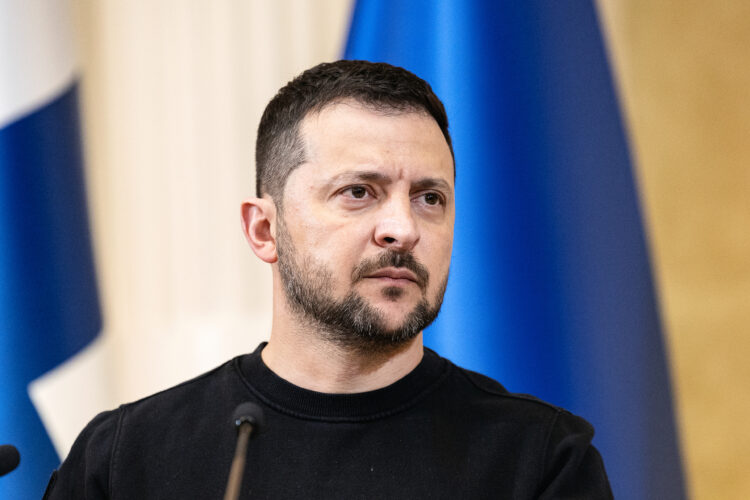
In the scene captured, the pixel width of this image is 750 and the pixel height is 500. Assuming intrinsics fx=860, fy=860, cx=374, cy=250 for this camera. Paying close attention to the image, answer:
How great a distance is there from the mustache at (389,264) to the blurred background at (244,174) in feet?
2.95

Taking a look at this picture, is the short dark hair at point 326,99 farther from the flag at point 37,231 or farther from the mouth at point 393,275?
the flag at point 37,231

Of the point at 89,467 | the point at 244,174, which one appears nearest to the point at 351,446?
the point at 89,467

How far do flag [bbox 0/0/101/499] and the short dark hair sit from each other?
82cm

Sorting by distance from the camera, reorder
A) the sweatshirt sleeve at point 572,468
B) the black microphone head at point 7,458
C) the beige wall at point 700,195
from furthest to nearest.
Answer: the beige wall at point 700,195 → the sweatshirt sleeve at point 572,468 → the black microphone head at point 7,458

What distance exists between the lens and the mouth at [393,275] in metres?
1.47

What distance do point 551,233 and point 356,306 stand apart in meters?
0.86

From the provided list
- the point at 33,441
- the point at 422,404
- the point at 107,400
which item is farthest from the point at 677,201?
the point at 33,441

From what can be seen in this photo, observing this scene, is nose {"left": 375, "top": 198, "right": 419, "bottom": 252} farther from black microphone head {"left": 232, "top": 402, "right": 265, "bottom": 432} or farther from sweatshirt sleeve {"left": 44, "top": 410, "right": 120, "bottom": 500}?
sweatshirt sleeve {"left": 44, "top": 410, "right": 120, "bottom": 500}

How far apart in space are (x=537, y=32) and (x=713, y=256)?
0.76 m

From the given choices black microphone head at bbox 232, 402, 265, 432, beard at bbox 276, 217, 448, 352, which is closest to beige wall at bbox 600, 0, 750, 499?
beard at bbox 276, 217, 448, 352

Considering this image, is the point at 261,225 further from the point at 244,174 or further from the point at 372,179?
the point at 244,174

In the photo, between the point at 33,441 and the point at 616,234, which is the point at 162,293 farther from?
the point at 616,234

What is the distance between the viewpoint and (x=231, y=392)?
5.41 ft

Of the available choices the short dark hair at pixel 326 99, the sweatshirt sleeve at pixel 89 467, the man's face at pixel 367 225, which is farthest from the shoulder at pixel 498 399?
the sweatshirt sleeve at pixel 89 467
